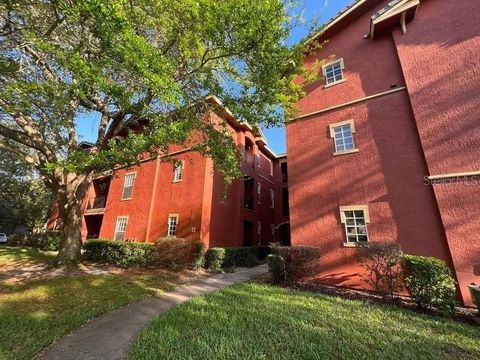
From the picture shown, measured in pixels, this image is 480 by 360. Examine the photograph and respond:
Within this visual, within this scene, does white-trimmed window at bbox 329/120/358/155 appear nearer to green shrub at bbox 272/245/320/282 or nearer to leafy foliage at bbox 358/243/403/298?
leafy foliage at bbox 358/243/403/298

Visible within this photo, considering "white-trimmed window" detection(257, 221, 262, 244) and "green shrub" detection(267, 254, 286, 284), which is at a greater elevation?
"white-trimmed window" detection(257, 221, 262, 244)

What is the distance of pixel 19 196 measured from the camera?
99.7ft

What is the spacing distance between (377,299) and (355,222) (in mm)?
3017

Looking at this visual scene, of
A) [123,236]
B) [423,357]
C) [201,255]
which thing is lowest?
[423,357]

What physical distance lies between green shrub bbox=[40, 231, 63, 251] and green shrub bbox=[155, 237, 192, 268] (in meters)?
13.5

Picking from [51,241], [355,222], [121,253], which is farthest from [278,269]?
[51,241]

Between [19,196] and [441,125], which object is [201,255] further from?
[19,196]

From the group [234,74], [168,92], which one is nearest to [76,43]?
[168,92]

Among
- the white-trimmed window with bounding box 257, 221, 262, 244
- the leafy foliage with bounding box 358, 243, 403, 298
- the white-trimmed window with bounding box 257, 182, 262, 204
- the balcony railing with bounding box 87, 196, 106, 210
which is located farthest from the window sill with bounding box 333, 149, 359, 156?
the balcony railing with bounding box 87, 196, 106, 210

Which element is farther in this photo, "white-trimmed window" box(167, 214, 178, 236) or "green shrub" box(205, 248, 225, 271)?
"white-trimmed window" box(167, 214, 178, 236)

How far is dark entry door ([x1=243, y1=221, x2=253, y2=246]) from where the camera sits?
19.3m

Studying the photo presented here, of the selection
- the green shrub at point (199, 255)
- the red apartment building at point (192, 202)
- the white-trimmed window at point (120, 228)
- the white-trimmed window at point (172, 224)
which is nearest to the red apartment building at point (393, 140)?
the red apartment building at point (192, 202)

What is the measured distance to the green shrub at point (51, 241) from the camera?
20.7 meters

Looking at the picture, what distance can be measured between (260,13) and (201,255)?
11.7 meters
